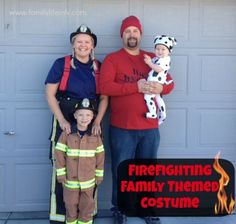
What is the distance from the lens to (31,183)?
4547 mm

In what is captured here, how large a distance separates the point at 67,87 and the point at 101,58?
2.25 ft

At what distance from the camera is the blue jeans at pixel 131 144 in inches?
163

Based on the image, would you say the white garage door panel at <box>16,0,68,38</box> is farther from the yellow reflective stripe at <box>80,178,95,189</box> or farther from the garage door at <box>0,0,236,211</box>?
the yellow reflective stripe at <box>80,178,95,189</box>

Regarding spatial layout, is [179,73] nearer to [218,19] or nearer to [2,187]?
[218,19]

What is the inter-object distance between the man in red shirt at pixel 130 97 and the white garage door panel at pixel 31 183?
0.84m

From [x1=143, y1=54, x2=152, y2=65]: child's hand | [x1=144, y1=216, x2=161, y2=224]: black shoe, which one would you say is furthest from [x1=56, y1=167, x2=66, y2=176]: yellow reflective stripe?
[x1=143, y1=54, x2=152, y2=65]: child's hand

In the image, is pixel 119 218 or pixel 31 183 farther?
pixel 31 183

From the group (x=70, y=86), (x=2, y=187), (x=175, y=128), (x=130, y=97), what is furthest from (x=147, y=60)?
(x=2, y=187)

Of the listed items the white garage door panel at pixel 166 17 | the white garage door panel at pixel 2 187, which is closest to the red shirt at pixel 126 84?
the white garage door panel at pixel 166 17

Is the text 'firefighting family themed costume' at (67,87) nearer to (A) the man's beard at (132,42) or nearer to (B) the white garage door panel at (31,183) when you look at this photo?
(A) the man's beard at (132,42)

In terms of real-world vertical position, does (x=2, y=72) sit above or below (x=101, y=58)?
below

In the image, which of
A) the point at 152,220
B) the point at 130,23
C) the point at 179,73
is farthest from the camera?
the point at 179,73

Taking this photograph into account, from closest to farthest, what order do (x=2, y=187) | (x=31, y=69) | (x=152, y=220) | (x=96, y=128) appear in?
(x=96, y=128) → (x=152, y=220) → (x=31, y=69) → (x=2, y=187)

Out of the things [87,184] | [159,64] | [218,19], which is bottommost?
[87,184]
